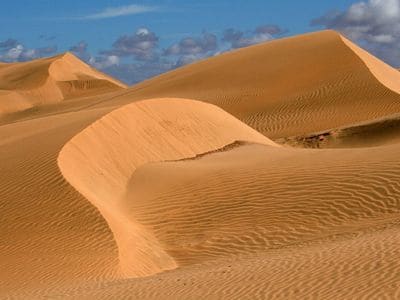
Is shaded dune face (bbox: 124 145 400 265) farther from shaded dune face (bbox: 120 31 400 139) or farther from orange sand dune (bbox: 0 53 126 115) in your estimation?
orange sand dune (bbox: 0 53 126 115)

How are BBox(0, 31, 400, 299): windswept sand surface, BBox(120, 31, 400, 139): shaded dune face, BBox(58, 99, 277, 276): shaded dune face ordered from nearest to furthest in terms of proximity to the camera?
1. BBox(0, 31, 400, 299): windswept sand surface
2. BBox(58, 99, 277, 276): shaded dune face
3. BBox(120, 31, 400, 139): shaded dune face

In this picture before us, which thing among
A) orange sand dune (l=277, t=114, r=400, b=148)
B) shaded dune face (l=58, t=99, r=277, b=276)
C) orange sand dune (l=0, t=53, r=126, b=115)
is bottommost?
orange sand dune (l=277, t=114, r=400, b=148)

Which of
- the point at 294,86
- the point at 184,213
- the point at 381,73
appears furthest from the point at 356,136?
the point at 184,213

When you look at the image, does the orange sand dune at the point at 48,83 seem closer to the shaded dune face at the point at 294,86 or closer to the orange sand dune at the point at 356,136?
the shaded dune face at the point at 294,86

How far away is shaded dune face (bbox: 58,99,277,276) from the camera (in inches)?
501

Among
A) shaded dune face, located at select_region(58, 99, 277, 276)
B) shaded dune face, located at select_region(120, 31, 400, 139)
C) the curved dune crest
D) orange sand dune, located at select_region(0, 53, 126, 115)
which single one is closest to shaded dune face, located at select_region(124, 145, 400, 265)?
shaded dune face, located at select_region(58, 99, 277, 276)

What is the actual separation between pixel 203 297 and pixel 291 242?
14.1 ft

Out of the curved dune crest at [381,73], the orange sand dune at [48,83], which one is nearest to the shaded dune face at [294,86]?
the curved dune crest at [381,73]

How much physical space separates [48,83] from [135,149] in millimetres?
58183

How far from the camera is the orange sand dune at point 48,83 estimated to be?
70.8 meters

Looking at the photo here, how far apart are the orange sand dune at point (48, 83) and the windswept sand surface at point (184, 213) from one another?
1891 inches

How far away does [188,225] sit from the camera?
1393 cm

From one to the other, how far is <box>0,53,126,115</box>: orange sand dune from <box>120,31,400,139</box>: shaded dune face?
2679 cm

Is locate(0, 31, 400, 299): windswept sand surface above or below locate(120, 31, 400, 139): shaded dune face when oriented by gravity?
below
